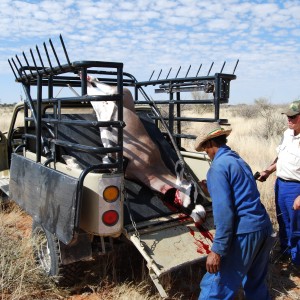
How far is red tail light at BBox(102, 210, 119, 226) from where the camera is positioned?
3283 mm

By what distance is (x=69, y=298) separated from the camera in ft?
12.5

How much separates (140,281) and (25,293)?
44.5 inches

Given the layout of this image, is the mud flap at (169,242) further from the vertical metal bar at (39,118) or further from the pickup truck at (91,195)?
the vertical metal bar at (39,118)

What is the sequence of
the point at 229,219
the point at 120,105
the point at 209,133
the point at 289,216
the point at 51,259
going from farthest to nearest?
the point at 289,216 → the point at 51,259 → the point at 120,105 → the point at 209,133 → the point at 229,219

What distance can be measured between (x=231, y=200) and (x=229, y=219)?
0.13 meters

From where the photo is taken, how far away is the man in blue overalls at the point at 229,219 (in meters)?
2.80

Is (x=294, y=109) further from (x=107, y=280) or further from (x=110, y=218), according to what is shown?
(x=107, y=280)

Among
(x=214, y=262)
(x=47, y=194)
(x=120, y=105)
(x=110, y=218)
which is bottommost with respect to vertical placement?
(x=214, y=262)

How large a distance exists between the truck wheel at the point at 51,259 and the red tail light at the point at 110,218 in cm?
67

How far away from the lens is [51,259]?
381 cm

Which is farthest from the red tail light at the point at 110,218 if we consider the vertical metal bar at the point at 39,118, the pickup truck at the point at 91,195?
the vertical metal bar at the point at 39,118

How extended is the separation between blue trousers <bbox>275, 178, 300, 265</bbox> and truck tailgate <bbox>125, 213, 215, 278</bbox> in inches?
45.6

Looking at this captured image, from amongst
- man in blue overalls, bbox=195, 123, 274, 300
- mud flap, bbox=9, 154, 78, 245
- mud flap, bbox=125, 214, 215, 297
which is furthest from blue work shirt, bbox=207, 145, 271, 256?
mud flap, bbox=9, 154, 78, 245

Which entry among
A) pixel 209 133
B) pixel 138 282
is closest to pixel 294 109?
pixel 209 133
